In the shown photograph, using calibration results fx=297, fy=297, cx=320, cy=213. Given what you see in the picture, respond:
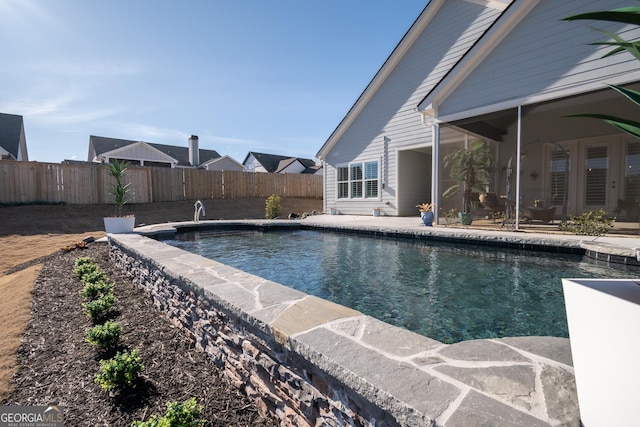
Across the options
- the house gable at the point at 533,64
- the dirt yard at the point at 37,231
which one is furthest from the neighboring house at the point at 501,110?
the dirt yard at the point at 37,231

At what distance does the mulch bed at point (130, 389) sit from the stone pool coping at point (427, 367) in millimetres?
596

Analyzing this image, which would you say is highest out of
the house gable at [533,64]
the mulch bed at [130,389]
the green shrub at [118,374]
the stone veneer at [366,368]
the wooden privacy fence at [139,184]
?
the house gable at [533,64]

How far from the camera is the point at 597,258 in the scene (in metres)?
4.66

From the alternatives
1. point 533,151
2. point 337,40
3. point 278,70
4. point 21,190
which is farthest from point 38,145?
point 533,151

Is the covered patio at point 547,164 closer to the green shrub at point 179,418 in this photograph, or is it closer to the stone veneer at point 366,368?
the stone veneer at point 366,368

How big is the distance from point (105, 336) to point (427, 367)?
8.55 ft

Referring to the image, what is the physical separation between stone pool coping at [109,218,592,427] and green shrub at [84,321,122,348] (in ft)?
4.04

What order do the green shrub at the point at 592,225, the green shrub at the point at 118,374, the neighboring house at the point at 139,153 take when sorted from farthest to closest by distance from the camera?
the neighboring house at the point at 139,153
the green shrub at the point at 592,225
the green shrub at the point at 118,374

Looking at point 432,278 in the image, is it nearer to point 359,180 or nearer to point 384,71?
point 359,180

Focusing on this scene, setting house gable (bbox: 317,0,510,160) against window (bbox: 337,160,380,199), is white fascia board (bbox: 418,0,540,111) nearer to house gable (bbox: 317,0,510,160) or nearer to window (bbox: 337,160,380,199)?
house gable (bbox: 317,0,510,160)

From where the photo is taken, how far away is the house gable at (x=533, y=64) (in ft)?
A: 19.4

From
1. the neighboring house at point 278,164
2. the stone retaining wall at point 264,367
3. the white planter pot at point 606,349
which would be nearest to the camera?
the white planter pot at point 606,349

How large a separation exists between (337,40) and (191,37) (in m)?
5.58

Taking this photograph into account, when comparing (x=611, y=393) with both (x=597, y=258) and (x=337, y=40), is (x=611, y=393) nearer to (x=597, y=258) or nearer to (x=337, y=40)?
(x=597, y=258)
